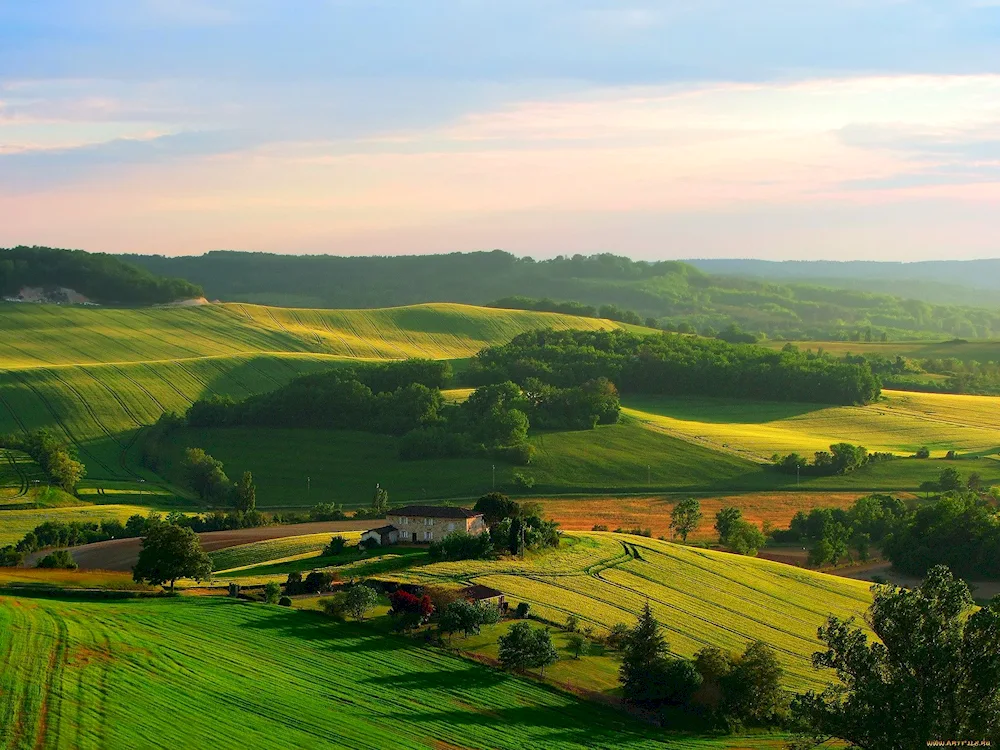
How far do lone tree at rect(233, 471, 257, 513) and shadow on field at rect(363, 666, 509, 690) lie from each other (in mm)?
56906

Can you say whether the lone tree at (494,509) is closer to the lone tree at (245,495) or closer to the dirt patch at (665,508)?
the dirt patch at (665,508)

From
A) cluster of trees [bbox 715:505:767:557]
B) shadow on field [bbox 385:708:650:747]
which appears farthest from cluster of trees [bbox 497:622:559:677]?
cluster of trees [bbox 715:505:767:557]

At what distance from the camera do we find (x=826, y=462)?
12319 cm

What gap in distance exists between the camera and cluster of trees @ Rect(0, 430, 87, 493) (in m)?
113

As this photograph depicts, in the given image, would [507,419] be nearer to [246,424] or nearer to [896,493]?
[246,424]

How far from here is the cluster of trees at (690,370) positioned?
526 ft

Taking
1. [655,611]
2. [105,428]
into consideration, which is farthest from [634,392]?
[655,611]

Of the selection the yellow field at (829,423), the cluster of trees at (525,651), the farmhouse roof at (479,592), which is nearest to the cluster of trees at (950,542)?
the yellow field at (829,423)

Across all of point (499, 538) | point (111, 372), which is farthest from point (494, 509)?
point (111, 372)

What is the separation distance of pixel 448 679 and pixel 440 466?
2858 inches

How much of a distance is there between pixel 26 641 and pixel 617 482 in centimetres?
7741

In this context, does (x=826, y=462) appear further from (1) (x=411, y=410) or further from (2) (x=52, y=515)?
(2) (x=52, y=515)

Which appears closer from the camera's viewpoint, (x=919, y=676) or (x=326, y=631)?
(x=919, y=676)

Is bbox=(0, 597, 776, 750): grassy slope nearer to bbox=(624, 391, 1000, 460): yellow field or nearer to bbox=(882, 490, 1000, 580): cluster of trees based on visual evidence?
bbox=(882, 490, 1000, 580): cluster of trees
